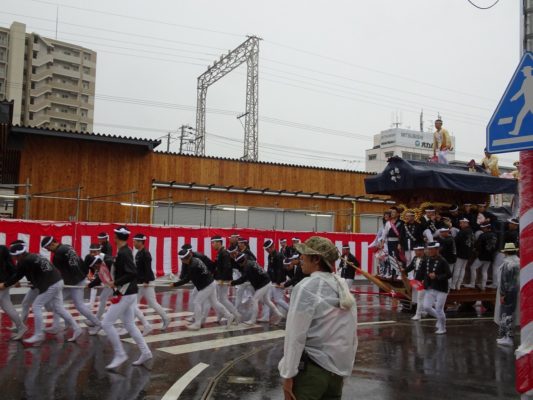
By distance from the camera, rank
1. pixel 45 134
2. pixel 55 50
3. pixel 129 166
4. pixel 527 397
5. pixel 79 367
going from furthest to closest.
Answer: pixel 55 50
pixel 129 166
pixel 45 134
pixel 79 367
pixel 527 397

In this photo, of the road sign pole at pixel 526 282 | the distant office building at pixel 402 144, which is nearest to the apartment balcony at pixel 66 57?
the distant office building at pixel 402 144

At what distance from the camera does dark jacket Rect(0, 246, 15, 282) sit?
31.6ft

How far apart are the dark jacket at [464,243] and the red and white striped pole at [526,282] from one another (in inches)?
403

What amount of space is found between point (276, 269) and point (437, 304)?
3.92 m

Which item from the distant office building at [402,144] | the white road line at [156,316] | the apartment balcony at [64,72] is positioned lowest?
the white road line at [156,316]

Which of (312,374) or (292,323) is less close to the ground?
(292,323)

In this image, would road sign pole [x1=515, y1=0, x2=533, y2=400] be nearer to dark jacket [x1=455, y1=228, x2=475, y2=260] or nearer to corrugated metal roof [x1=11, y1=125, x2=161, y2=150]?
dark jacket [x1=455, y1=228, x2=475, y2=260]

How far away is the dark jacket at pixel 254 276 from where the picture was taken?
38.7ft

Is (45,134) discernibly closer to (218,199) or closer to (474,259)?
(218,199)

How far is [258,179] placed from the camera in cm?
2588

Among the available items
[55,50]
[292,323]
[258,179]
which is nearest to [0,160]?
[258,179]

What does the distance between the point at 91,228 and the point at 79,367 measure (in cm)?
1099

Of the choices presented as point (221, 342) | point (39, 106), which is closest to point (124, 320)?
point (221, 342)

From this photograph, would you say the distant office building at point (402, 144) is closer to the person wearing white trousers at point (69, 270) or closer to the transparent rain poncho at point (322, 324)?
the person wearing white trousers at point (69, 270)
